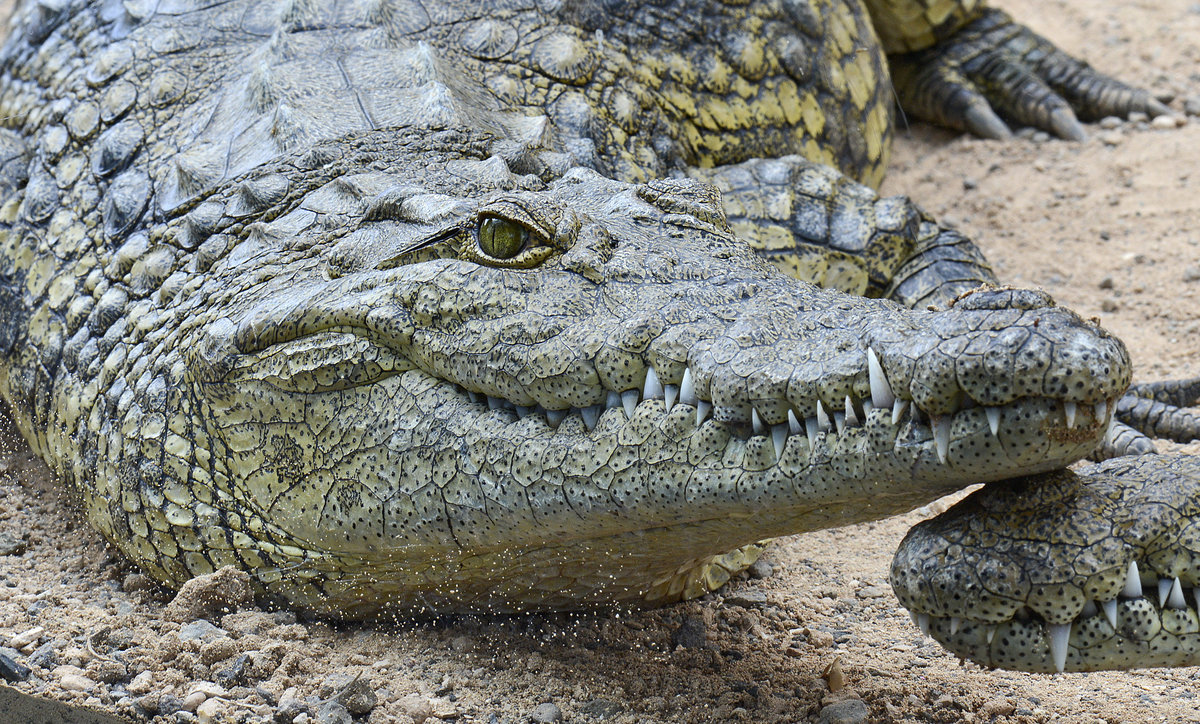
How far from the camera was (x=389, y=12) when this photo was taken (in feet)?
14.0

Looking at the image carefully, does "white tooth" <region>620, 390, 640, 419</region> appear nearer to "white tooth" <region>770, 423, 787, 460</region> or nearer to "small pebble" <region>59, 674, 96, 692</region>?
"white tooth" <region>770, 423, 787, 460</region>

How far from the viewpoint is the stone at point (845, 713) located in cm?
271

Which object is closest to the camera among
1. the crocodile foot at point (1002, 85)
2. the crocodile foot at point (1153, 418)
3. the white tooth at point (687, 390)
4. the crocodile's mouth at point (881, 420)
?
the crocodile's mouth at point (881, 420)

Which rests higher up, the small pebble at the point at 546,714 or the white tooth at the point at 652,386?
the white tooth at the point at 652,386

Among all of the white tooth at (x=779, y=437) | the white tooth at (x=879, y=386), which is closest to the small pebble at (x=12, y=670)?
the white tooth at (x=779, y=437)

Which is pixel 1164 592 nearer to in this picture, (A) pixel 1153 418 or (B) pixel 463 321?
(B) pixel 463 321

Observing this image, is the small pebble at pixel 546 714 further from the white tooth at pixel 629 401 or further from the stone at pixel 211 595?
the stone at pixel 211 595

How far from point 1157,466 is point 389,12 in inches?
121

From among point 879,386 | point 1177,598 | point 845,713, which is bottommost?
point 845,713

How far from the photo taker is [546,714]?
276 cm

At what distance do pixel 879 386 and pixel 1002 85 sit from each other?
213 inches

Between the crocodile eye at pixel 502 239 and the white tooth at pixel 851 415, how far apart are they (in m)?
0.95

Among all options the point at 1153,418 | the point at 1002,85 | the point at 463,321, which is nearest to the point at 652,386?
the point at 463,321

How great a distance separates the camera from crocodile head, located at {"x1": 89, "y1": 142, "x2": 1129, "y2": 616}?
6.96ft
